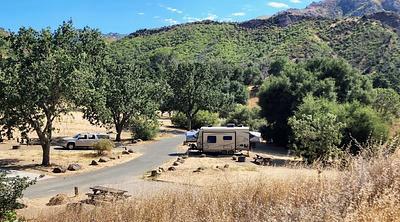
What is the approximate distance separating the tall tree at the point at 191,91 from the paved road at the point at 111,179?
78.5ft

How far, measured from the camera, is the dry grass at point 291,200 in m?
4.73

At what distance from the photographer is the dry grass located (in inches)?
186

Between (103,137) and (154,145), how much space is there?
6.09 m

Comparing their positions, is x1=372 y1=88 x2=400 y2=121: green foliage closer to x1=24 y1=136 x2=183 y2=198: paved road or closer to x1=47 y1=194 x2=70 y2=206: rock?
x1=24 y1=136 x2=183 y2=198: paved road

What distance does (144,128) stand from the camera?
50.3m

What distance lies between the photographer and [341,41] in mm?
122375

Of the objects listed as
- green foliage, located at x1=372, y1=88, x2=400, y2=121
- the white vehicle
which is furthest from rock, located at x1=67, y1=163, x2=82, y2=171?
green foliage, located at x1=372, y1=88, x2=400, y2=121

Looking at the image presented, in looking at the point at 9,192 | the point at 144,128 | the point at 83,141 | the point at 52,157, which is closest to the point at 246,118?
the point at 144,128

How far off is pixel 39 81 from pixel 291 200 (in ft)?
86.6

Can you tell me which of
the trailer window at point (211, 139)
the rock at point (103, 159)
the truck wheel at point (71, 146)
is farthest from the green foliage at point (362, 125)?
the truck wheel at point (71, 146)

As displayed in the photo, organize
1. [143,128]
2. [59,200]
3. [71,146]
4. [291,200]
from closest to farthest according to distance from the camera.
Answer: [291,200], [59,200], [71,146], [143,128]

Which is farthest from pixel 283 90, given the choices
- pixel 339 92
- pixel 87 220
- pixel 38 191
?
pixel 87 220

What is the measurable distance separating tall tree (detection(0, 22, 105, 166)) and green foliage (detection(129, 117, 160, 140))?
17.7 meters

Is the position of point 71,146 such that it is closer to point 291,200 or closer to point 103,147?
point 103,147
